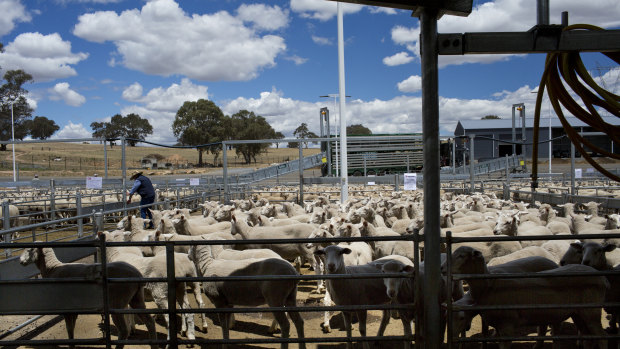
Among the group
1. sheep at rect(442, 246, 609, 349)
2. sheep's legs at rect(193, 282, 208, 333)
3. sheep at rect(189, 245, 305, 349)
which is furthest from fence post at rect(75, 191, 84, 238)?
sheep at rect(442, 246, 609, 349)

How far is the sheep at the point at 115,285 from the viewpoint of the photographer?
5043 mm

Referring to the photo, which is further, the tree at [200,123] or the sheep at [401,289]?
the tree at [200,123]

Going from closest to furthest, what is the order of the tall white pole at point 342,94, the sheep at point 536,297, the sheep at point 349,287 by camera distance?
the sheep at point 536,297, the sheep at point 349,287, the tall white pole at point 342,94

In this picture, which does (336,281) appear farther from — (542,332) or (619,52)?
(619,52)

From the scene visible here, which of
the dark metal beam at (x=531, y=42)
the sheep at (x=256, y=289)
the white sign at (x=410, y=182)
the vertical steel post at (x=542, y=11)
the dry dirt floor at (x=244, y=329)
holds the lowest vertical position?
the dry dirt floor at (x=244, y=329)

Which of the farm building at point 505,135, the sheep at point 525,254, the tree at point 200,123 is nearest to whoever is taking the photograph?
the sheep at point 525,254

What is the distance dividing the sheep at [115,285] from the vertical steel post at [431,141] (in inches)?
130

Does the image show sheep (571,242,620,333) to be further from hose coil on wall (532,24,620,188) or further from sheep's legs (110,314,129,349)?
sheep's legs (110,314,129,349)

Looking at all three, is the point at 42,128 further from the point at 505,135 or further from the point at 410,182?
the point at 410,182

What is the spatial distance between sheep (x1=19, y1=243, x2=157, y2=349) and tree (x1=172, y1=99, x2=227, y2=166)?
54.0m

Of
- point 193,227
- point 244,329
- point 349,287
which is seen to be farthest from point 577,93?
point 193,227

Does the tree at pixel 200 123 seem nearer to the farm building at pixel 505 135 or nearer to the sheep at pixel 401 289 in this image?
the farm building at pixel 505 135

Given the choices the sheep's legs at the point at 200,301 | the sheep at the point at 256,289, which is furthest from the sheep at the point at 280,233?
the sheep at the point at 256,289

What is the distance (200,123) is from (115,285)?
186 ft
